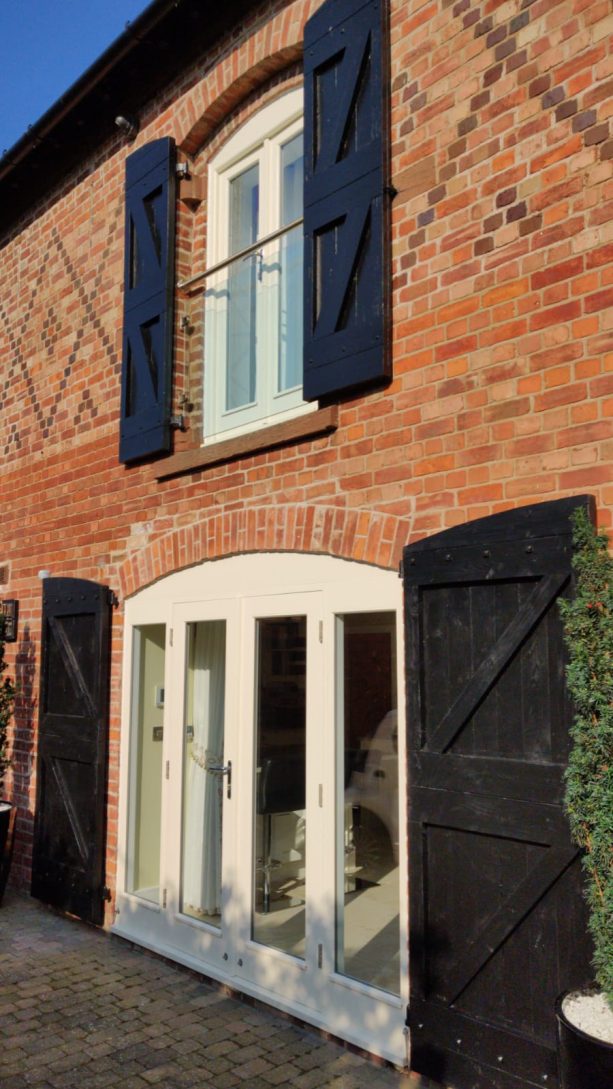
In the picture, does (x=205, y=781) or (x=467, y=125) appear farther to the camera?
(x=205, y=781)

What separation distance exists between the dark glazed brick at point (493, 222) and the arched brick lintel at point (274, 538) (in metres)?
1.36

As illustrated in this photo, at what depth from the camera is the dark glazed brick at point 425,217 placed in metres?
4.15

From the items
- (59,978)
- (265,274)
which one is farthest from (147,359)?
(59,978)

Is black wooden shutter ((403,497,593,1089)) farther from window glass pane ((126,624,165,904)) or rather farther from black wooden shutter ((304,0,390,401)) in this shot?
window glass pane ((126,624,165,904))

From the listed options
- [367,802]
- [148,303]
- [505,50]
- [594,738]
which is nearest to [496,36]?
[505,50]

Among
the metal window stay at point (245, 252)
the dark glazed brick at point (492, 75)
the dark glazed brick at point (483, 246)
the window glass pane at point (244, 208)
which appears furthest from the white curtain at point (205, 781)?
the dark glazed brick at point (492, 75)

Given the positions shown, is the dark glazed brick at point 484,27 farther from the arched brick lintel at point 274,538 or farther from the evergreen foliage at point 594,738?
the evergreen foliage at point 594,738

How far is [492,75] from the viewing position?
12.9ft

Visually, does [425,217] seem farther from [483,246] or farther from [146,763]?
[146,763]

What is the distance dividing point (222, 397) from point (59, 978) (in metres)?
3.63

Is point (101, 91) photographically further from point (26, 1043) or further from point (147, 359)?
point (26, 1043)

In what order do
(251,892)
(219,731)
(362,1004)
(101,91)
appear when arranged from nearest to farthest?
(362,1004) → (251,892) → (219,731) → (101,91)

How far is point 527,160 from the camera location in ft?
12.3

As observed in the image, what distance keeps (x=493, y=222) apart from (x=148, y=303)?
113 inches
